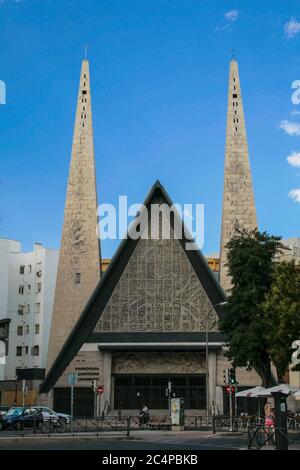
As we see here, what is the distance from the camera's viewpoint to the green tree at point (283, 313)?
3388 cm

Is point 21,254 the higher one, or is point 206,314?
point 21,254

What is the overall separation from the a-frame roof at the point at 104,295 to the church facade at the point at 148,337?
87 mm

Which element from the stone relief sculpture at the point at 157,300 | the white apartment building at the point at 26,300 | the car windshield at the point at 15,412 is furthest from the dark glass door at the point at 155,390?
the white apartment building at the point at 26,300

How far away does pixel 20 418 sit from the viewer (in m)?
40.8

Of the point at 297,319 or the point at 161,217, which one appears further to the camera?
the point at 161,217

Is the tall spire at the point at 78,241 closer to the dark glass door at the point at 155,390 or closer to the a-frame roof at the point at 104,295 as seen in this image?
the a-frame roof at the point at 104,295

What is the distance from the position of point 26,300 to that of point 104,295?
29361 mm

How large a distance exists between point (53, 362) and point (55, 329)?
3.36m

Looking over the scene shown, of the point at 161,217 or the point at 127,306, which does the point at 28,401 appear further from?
the point at 161,217

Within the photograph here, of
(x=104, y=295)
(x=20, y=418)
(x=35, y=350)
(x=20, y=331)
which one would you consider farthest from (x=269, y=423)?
(x=20, y=331)

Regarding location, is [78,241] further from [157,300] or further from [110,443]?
[110,443]

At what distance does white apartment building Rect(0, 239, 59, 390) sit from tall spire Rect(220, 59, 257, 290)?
28.8 m

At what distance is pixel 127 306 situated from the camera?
6009 centimetres
